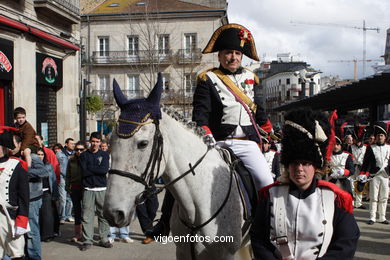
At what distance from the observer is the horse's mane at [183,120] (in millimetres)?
3426

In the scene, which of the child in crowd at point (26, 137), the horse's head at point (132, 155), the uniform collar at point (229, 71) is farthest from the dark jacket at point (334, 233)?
the child in crowd at point (26, 137)

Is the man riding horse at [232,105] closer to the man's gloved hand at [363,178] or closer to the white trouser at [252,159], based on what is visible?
the white trouser at [252,159]

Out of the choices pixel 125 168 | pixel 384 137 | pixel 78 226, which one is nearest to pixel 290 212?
pixel 125 168

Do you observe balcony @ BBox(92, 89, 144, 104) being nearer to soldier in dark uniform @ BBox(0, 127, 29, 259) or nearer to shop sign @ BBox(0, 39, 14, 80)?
shop sign @ BBox(0, 39, 14, 80)

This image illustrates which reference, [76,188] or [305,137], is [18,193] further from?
[305,137]

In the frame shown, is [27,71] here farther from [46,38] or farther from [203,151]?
[203,151]

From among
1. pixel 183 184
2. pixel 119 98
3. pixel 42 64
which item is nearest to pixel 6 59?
pixel 42 64

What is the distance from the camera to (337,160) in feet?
31.1

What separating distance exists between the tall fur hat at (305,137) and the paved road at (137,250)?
4808 mm

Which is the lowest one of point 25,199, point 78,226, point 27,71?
point 78,226

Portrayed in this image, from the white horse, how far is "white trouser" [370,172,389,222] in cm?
761

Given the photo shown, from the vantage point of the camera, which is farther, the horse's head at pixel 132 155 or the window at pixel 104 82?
the window at pixel 104 82

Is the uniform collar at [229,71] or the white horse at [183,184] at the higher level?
the uniform collar at [229,71]

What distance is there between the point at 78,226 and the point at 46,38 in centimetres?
827
